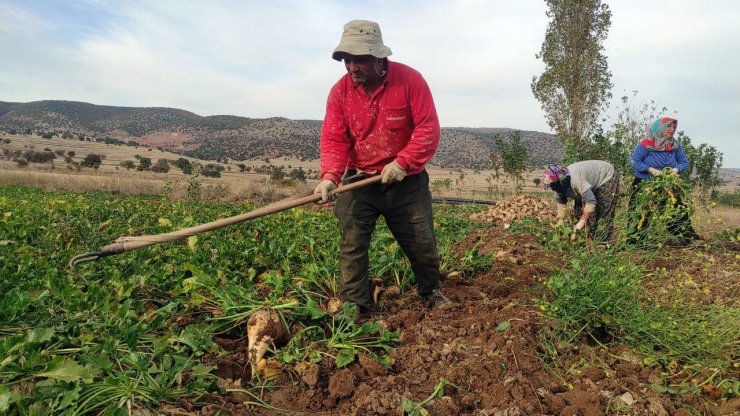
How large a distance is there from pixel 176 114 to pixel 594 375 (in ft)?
347

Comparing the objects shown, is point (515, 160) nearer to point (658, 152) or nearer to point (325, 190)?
point (658, 152)

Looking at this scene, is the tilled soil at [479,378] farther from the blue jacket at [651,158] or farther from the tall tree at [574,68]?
the tall tree at [574,68]

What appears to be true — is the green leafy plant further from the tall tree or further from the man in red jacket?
the tall tree

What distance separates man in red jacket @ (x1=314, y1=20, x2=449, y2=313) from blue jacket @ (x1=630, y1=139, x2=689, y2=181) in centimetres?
431

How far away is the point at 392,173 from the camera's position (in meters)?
3.36

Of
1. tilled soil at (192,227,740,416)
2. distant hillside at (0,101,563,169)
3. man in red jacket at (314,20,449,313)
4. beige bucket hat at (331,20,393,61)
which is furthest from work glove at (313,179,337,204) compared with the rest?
distant hillside at (0,101,563,169)

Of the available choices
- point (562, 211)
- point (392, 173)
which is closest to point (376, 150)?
point (392, 173)

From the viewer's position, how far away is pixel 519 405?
2479 millimetres

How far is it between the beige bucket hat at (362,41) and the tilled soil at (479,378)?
1923 millimetres

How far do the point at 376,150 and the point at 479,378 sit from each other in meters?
1.73

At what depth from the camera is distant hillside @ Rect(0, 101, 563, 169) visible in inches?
3078

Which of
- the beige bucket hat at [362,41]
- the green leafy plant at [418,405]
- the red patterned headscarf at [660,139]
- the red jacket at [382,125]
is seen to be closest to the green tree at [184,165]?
the red patterned headscarf at [660,139]

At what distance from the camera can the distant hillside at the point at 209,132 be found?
3078 inches

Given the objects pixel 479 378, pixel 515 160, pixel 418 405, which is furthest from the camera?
pixel 515 160
